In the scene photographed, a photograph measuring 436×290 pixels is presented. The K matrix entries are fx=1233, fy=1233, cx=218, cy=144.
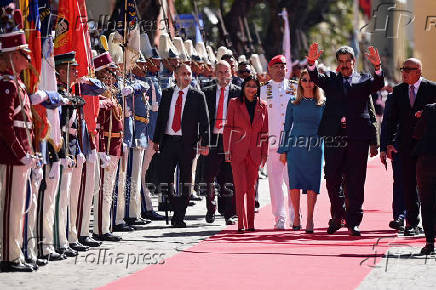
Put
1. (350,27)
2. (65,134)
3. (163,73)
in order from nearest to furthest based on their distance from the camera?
1. (65,134)
2. (163,73)
3. (350,27)

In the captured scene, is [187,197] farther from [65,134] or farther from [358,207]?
[65,134]

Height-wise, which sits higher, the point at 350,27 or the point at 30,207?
the point at 350,27

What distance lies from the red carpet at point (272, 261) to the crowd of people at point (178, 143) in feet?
1.42

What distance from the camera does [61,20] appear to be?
13.5 m

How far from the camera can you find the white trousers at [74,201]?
1298cm

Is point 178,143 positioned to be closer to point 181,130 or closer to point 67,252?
point 181,130

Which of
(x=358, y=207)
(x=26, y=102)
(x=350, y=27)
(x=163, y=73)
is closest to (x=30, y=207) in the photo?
(x=26, y=102)

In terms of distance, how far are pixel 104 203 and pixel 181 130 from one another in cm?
225

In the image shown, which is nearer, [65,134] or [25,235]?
[25,235]

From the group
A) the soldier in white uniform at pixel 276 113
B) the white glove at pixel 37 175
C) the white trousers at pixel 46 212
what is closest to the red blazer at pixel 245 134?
the soldier in white uniform at pixel 276 113

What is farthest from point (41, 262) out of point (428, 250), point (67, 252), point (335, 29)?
point (335, 29)

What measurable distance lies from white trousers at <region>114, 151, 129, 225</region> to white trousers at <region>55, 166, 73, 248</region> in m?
2.52

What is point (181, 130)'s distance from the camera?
1603cm

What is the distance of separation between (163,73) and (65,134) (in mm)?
5966
